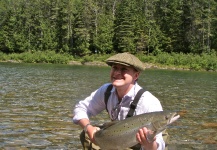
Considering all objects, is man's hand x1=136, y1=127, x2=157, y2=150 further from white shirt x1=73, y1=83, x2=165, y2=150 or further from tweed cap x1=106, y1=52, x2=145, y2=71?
tweed cap x1=106, y1=52, x2=145, y2=71

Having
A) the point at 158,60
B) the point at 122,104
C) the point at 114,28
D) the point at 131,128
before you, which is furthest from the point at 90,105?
the point at 114,28

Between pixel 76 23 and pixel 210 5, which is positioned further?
pixel 76 23

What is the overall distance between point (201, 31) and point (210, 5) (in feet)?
18.6

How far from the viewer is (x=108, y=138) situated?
15.0ft

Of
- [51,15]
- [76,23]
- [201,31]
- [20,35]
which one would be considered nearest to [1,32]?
[20,35]

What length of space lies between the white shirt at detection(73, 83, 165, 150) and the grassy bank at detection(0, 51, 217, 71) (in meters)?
53.0

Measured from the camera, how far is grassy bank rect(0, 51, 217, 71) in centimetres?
5756

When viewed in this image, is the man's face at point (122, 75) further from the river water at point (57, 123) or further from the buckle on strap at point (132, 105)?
the river water at point (57, 123)

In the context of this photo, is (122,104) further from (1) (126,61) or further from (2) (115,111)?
(1) (126,61)

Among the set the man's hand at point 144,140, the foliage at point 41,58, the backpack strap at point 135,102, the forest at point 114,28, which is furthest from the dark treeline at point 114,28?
the man's hand at point 144,140

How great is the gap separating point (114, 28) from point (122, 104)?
230ft

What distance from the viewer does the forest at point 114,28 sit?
69625 millimetres

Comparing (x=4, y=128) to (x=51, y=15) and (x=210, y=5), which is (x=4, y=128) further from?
(x=51, y=15)

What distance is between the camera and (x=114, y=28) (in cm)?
7412
